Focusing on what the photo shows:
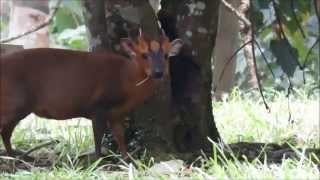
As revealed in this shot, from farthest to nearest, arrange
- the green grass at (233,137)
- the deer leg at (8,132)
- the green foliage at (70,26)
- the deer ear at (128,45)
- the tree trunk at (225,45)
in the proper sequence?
1. the green foliage at (70,26)
2. the tree trunk at (225,45)
3. the deer leg at (8,132)
4. the deer ear at (128,45)
5. the green grass at (233,137)

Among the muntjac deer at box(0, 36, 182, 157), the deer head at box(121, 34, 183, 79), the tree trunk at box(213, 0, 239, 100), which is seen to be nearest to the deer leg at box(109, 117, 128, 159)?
the muntjac deer at box(0, 36, 182, 157)

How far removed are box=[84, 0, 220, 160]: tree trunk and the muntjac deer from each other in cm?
34

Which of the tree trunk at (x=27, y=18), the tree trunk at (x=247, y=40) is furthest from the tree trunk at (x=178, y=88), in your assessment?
the tree trunk at (x=27, y=18)

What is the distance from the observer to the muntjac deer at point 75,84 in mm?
3791

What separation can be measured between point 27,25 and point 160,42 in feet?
17.1

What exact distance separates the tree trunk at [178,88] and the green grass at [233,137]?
423mm

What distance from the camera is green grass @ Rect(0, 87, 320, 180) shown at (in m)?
3.47

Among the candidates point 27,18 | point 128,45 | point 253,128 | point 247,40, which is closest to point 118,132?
point 128,45

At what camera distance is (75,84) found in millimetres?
3861

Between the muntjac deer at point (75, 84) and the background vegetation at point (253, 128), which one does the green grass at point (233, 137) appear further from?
the muntjac deer at point (75, 84)

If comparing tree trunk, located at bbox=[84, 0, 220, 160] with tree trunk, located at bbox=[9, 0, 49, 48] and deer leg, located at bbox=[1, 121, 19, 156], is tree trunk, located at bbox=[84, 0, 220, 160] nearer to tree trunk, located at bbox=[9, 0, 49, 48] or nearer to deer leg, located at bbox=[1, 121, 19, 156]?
deer leg, located at bbox=[1, 121, 19, 156]

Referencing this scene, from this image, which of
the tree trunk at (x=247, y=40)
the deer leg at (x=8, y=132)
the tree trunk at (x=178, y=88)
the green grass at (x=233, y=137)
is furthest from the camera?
the tree trunk at (x=247, y=40)

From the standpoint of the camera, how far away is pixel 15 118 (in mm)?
3822

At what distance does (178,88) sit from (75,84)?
723 millimetres
